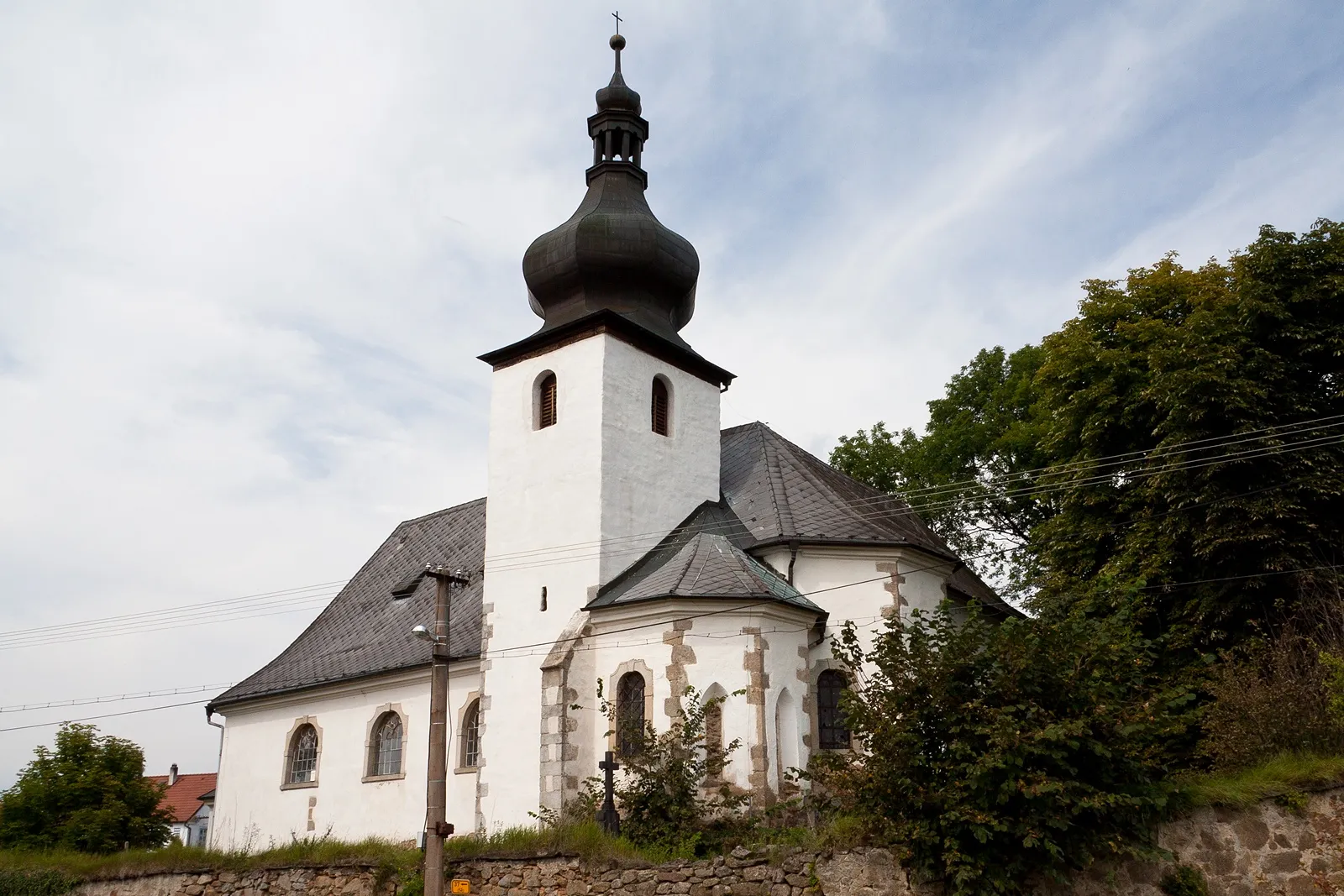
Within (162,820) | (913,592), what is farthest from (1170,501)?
(162,820)

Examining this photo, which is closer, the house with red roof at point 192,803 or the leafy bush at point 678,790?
the leafy bush at point 678,790

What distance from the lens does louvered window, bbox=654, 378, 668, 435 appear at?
22.6 meters

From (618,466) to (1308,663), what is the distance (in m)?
11.0

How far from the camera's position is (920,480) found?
2966cm

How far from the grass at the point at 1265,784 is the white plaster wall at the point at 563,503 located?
9306 millimetres

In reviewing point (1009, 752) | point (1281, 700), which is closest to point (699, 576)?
point (1009, 752)

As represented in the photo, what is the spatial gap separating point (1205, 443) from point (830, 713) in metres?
7.02

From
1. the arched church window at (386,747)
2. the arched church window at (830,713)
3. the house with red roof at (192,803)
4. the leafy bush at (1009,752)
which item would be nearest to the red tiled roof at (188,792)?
the house with red roof at (192,803)

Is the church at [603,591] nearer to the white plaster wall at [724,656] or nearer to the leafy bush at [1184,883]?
the white plaster wall at [724,656]

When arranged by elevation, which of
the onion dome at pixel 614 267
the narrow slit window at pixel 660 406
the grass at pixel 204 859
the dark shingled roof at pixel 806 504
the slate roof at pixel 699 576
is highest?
the onion dome at pixel 614 267

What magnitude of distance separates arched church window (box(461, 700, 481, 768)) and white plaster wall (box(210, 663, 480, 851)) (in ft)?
0.64

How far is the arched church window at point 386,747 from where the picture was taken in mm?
23453

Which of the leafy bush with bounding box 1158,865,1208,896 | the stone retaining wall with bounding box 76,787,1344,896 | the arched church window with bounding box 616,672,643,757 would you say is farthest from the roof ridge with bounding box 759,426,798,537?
the leafy bush with bounding box 1158,865,1208,896

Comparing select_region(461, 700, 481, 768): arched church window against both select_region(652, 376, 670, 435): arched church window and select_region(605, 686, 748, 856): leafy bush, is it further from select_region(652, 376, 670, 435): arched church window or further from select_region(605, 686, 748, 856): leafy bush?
select_region(652, 376, 670, 435): arched church window
